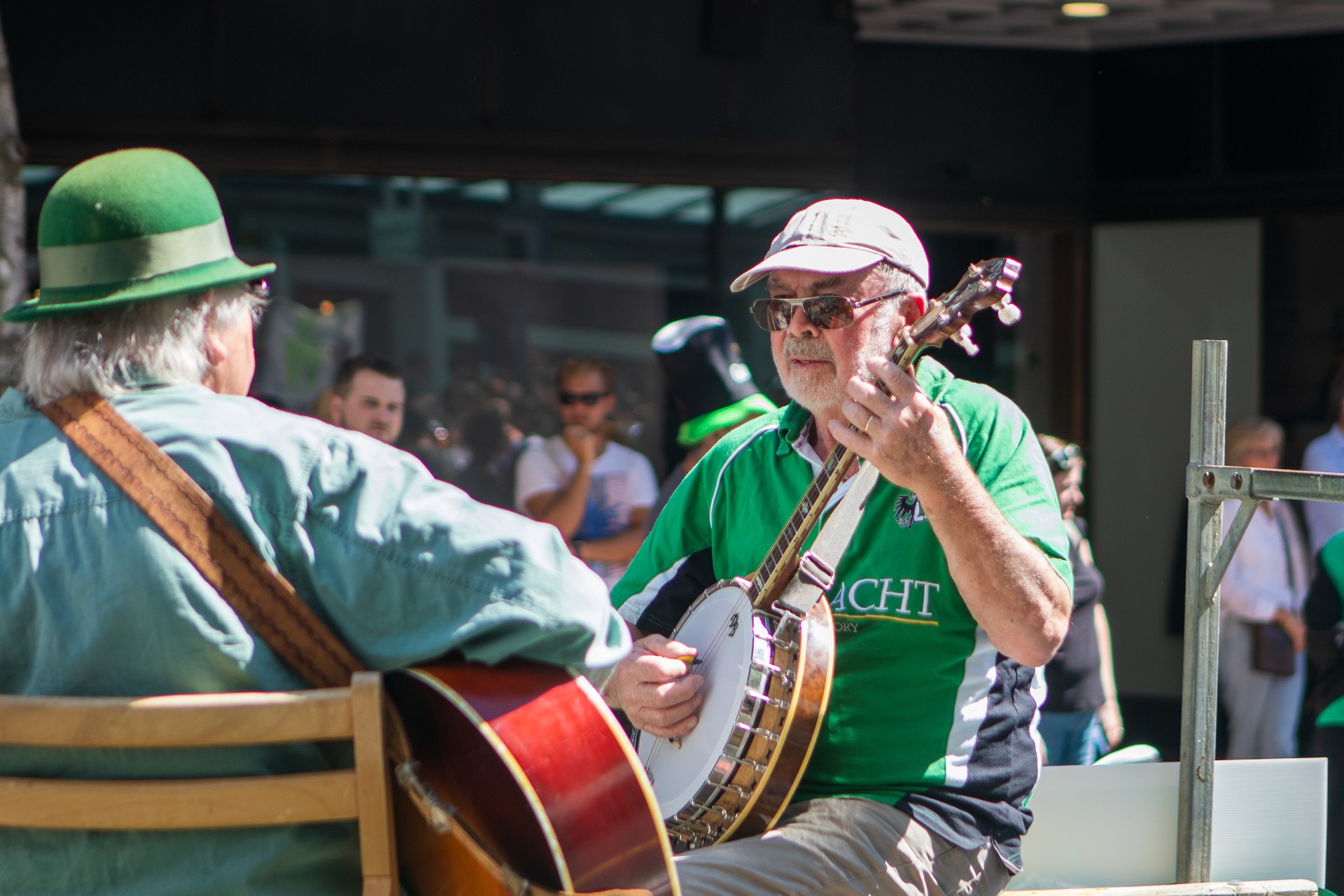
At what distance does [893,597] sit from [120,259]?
133 centimetres

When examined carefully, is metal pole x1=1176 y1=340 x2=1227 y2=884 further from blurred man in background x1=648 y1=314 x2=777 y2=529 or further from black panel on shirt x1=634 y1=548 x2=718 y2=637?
blurred man in background x1=648 y1=314 x2=777 y2=529

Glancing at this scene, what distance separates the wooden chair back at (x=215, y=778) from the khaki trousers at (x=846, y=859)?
0.80m

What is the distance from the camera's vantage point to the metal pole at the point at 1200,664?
2.69 metres

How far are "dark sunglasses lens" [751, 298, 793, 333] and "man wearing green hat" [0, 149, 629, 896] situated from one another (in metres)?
1.08

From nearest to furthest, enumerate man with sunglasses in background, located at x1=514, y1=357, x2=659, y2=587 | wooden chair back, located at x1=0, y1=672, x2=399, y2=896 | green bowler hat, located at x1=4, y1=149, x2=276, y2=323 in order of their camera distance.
Answer: wooden chair back, located at x1=0, y1=672, x2=399, y2=896 < green bowler hat, located at x1=4, y1=149, x2=276, y2=323 < man with sunglasses in background, located at x1=514, y1=357, x2=659, y2=587

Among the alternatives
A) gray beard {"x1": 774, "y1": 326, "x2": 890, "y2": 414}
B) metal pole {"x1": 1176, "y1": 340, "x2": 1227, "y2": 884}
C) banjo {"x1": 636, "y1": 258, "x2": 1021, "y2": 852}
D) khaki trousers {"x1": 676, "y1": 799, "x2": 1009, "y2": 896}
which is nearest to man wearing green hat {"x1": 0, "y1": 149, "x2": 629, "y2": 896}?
banjo {"x1": 636, "y1": 258, "x2": 1021, "y2": 852}

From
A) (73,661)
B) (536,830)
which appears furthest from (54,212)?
(536,830)

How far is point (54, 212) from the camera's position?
1675mm

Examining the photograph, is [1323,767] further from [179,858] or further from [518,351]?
[518,351]

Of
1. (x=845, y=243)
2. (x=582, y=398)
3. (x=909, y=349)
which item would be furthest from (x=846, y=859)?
(x=582, y=398)

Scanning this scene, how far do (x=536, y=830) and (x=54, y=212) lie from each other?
36.3 inches

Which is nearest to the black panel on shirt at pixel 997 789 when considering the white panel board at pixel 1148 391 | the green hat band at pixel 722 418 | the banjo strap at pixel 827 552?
the banjo strap at pixel 827 552

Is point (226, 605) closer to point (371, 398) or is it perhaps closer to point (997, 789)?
point (997, 789)

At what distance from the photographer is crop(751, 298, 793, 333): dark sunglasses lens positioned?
2.59 meters
